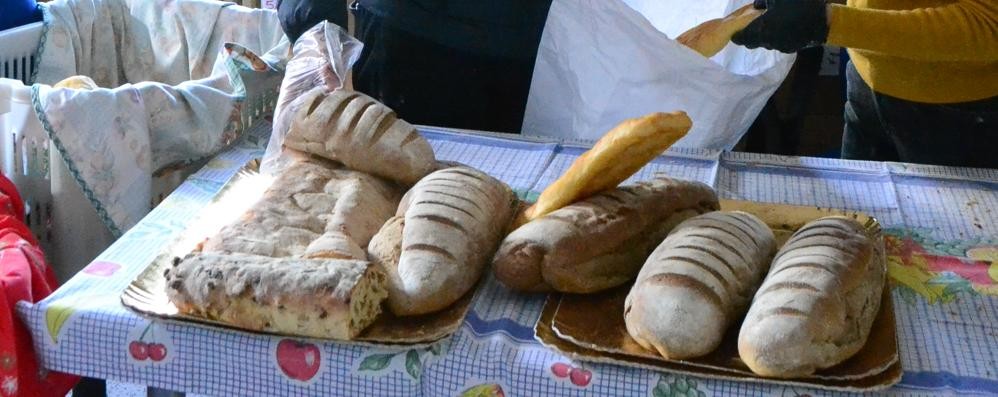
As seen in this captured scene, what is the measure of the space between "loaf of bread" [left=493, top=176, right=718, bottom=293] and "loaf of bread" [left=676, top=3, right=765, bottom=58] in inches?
17.3

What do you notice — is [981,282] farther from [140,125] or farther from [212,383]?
[140,125]

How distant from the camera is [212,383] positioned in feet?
2.91

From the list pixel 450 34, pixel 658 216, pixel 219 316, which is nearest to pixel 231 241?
pixel 219 316

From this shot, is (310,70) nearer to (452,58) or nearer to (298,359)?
(452,58)

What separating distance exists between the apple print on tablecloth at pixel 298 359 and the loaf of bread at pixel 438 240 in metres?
0.08

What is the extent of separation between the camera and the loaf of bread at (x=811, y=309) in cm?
77

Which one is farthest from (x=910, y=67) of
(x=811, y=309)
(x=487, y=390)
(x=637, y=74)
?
(x=487, y=390)

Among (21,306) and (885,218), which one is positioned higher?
(21,306)


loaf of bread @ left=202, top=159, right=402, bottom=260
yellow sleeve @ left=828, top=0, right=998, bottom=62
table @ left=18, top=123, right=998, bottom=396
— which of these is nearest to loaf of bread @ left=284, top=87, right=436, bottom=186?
loaf of bread @ left=202, top=159, right=402, bottom=260

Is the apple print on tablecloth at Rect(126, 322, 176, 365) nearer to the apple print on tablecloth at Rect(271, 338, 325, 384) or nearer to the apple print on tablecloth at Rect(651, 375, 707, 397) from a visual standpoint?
the apple print on tablecloth at Rect(271, 338, 325, 384)

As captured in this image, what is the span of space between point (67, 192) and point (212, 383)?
0.51m

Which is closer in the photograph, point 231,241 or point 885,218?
point 231,241

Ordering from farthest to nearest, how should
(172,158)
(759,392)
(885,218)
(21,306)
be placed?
(172,158)
(885,218)
(21,306)
(759,392)

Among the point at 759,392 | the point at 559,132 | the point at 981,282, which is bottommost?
the point at 559,132
